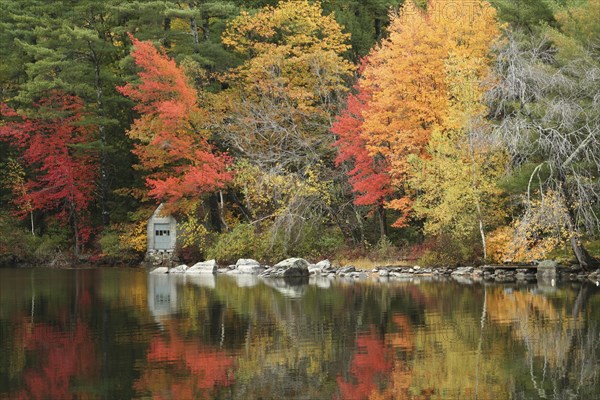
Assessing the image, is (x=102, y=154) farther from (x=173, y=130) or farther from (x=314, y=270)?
(x=314, y=270)

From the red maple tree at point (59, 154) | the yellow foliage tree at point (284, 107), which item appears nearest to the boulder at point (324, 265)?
the yellow foliage tree at point (284, 107)

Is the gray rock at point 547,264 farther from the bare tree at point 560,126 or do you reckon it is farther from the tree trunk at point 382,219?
the tree trunk at point 382,219

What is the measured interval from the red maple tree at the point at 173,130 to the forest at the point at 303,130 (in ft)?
0.32

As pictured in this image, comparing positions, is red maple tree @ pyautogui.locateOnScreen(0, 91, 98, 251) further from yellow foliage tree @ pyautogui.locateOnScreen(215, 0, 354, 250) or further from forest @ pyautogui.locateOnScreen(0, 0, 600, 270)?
yellow foliage tree @ pyautogui.locateOnScreen(215, 0, 354, 250)

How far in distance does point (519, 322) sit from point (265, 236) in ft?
63.7

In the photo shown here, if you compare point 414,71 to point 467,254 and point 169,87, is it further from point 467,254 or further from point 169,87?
point 169,87

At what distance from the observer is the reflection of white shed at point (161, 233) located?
42.1 meters

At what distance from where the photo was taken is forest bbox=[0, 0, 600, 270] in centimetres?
2891

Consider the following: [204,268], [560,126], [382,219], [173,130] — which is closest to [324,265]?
[382,219]

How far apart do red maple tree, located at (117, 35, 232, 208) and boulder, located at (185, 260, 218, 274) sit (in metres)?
3.17

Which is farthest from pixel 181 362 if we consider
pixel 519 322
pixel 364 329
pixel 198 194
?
pixel 198 194

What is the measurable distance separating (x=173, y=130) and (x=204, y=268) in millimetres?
6282

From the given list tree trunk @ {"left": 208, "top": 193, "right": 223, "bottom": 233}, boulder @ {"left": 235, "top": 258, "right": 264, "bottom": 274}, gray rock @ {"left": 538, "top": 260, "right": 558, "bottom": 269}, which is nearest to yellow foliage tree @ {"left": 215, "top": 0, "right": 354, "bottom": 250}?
tree trunk @ {"left": 208, "top": 193, "right": 223, "bottom": 233}

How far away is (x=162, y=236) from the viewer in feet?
139
